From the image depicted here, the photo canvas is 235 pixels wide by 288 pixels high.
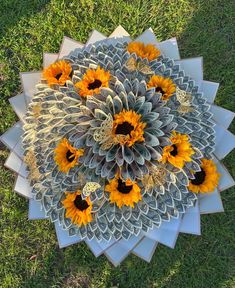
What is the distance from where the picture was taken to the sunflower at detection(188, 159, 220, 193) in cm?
246

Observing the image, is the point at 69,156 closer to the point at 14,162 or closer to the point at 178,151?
the point at 178,151

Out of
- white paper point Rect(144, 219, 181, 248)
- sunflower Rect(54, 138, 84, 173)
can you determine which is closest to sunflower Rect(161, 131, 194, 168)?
sunflower Rect(54, 138, 84, 173)

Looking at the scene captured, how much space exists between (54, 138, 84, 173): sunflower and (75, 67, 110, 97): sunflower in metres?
0.30

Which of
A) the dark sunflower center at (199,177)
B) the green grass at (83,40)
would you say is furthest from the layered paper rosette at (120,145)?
the green grass at (83,40)

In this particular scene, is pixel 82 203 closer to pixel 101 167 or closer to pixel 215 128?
pixel 101 167

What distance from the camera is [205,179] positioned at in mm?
2467

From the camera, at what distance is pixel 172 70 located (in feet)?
8.66

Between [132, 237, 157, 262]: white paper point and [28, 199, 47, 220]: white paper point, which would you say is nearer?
[132, 237, 157, 262]: white paper point

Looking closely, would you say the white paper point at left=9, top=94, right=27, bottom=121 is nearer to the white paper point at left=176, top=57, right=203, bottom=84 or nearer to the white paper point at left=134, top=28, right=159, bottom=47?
the white paper point at left=134, top=28, right=159, bottom=47

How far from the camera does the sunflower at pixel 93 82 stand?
2.32m

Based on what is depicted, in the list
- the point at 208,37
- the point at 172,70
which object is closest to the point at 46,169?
the point at 172,70

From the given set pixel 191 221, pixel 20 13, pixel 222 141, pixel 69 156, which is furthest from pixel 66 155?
pixel 20 13

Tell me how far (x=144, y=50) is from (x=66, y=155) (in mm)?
851

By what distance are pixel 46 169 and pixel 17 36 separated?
57.6 inches
